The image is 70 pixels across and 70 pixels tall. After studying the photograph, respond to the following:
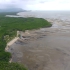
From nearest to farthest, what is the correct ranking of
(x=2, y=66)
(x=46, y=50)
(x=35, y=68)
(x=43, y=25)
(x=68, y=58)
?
(x=2, y=66) < (x=35, y=68) < (x=68, y=58) < (x=46, y=50) < (x=43, y=25)

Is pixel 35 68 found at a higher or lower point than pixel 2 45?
lower

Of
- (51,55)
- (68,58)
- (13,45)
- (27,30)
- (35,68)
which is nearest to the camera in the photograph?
(35,68)

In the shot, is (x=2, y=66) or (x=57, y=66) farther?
(x=57, y=66)

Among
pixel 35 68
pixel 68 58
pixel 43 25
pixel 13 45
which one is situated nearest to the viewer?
pixel 35 68

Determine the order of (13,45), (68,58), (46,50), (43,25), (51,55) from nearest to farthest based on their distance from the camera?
1. (68,58)
2. (51,55)
3. (46,50)
4. (13,45)
5. (43,25)

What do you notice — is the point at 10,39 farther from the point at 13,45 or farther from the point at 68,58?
the point at 68,58

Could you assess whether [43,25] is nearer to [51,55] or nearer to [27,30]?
[27,30]

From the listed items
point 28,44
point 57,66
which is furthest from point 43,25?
point 57,66

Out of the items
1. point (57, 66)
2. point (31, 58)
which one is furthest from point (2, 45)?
point (57, 66)

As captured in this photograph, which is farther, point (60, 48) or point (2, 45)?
point (60, 48)
